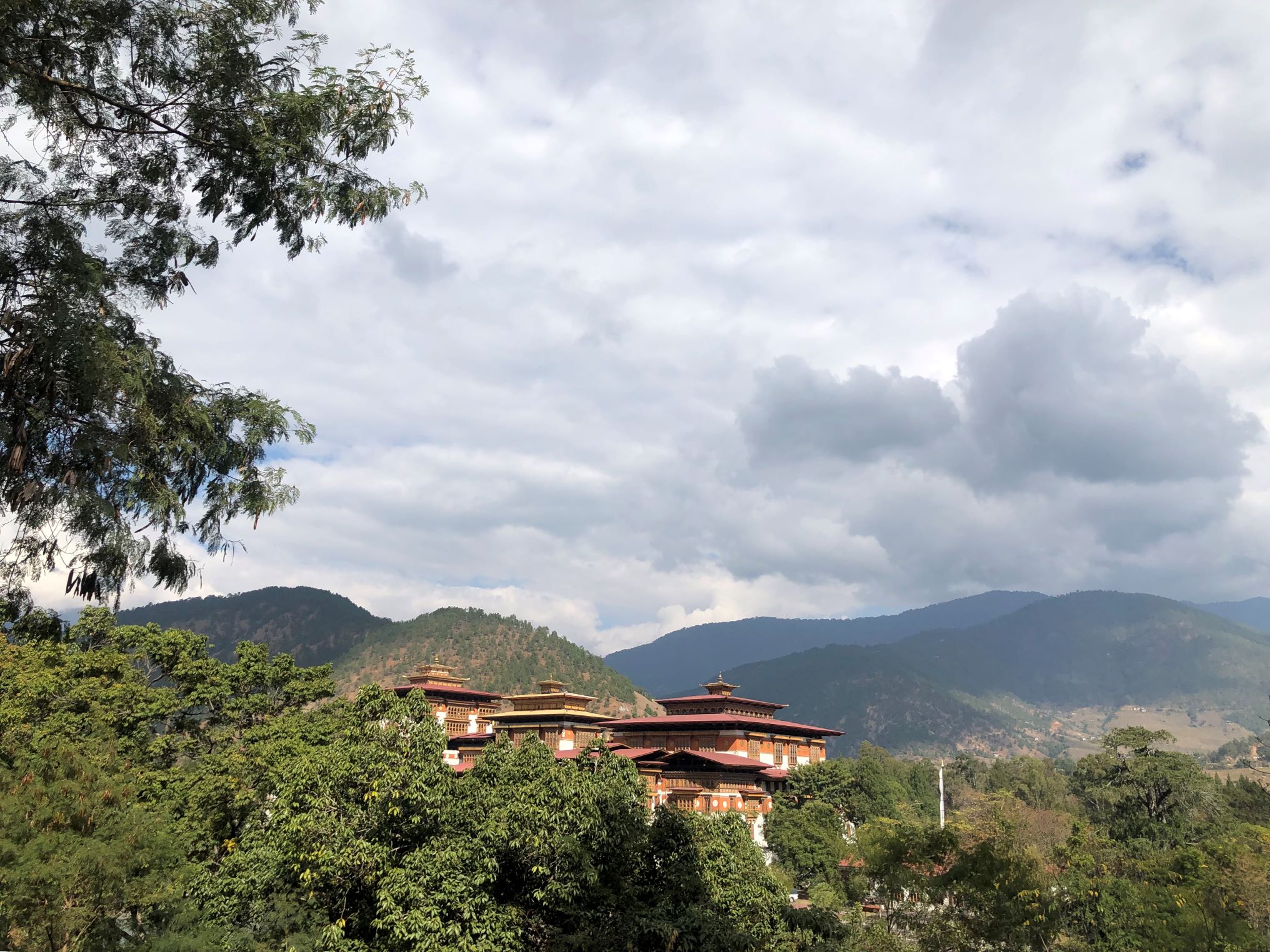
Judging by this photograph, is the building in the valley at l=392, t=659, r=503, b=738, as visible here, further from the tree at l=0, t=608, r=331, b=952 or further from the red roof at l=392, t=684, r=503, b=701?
the tree at l=0, t=608, r=331, b=952

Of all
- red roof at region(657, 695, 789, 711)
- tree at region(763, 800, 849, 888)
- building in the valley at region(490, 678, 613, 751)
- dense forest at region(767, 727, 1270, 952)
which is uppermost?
red roof at region(657, 695, 789, 711)

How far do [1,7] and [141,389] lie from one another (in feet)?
14.7

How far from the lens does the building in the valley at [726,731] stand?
5612cm

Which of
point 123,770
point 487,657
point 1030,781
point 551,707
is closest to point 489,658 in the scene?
point 487,657

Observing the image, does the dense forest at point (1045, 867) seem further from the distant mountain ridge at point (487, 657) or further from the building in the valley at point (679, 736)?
the distant mountain ridge at point (487, 657)

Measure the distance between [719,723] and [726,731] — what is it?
759 millimetres

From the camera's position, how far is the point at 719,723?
56344mm

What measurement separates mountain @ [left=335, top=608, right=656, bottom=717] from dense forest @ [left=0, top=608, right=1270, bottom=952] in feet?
307

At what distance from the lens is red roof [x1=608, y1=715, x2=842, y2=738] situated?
56281 mm

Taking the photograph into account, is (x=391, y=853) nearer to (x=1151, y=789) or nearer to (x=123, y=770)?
(x=123, y=770)

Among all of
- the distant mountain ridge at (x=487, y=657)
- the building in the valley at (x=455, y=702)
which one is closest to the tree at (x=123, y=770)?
the building in the valley at (x=455, y=702)

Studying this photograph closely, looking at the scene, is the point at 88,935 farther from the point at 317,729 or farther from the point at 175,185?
the point at 175,185

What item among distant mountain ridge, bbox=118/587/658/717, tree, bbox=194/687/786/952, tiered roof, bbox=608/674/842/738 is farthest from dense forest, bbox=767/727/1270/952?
distant mountain ridge, bbox=118/587/658/717

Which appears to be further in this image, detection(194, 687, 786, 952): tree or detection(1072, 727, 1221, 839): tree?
detection(1072, 727, 1221, 839): tree
